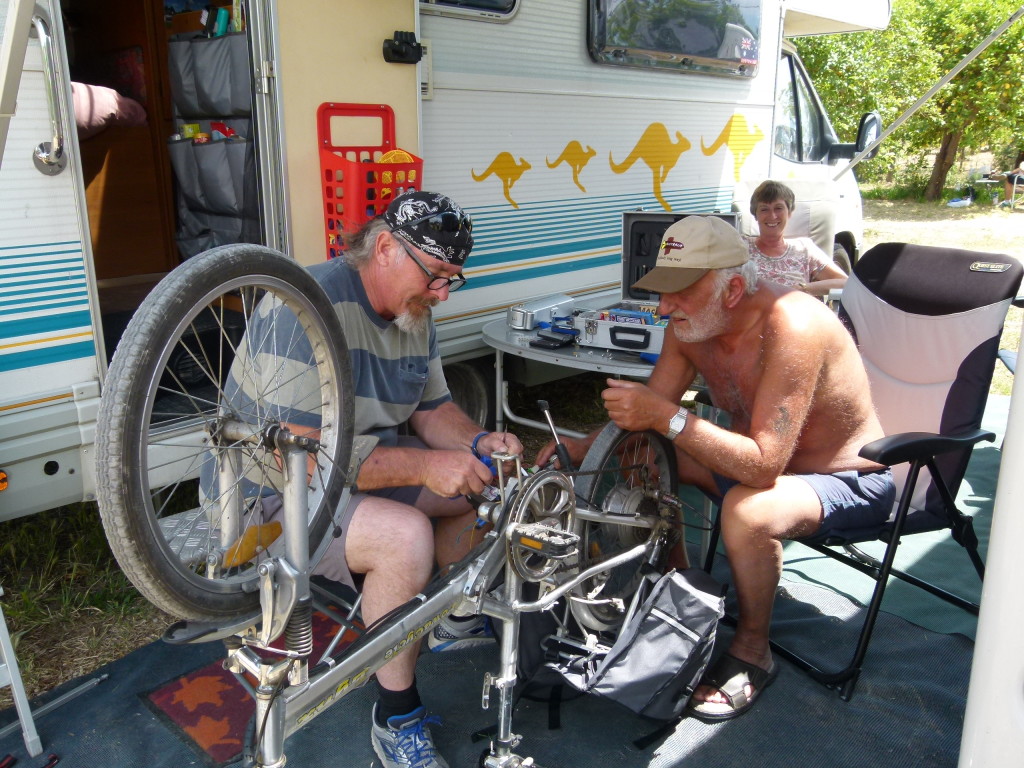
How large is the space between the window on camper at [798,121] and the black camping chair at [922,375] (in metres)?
2.80

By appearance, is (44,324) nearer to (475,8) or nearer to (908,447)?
(475,8)

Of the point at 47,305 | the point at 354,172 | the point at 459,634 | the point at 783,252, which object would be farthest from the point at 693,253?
the point at 783,252

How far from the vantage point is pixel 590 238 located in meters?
4.15

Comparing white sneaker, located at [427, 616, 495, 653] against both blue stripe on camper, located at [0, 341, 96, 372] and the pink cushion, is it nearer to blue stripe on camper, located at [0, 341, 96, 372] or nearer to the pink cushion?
blue stripe on camper, located at [0, 341, 96, 372]

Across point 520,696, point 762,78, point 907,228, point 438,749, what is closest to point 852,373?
point 520,696

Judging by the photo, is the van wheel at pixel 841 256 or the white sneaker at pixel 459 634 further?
the van wheel at pixel 841 256

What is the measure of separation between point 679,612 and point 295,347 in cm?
115

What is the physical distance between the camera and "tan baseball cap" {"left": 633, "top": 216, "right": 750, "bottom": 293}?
7.67 ft

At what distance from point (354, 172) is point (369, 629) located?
1.59 metres

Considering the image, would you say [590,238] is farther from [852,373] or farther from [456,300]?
[852,373]

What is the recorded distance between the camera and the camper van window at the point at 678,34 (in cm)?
392

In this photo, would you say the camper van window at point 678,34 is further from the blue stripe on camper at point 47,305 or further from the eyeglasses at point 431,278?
the blue stripe on camper at point 47,305

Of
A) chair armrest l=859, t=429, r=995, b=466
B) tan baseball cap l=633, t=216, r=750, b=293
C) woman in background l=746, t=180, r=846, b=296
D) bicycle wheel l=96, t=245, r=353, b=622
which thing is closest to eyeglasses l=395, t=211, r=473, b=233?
bicycle wheel l=96, t=245, r=353, b=622

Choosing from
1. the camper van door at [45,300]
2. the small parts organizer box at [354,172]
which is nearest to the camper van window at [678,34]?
the small parts organizer box at [354,172]
